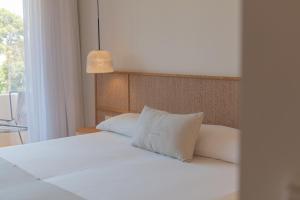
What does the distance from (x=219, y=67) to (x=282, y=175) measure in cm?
257

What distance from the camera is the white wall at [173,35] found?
2.91 m

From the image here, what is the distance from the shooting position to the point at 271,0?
18.5 inches

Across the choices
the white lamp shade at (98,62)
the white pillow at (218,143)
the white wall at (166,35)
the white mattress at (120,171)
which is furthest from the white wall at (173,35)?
the white mattress at (120,171)

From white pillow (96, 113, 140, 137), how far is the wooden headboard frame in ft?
1.12

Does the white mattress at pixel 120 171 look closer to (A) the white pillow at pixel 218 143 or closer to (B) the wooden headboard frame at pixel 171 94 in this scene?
(A) the white pillow at pixel 218 143

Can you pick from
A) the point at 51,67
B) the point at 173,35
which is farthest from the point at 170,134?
the point at 51,67

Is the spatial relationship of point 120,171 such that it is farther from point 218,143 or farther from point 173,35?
point 173,35

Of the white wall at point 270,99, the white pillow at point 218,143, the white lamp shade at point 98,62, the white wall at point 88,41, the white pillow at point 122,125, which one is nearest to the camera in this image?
the white wall at point 270,99

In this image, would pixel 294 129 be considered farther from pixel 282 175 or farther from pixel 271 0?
pixel 271 0

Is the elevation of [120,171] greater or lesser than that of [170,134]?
lesser

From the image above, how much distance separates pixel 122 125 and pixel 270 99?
2761 millimetres

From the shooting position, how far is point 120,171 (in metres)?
2.25

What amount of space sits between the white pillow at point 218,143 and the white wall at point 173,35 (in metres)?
0.51

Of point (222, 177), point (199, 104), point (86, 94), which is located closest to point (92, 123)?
point (86, 94)
